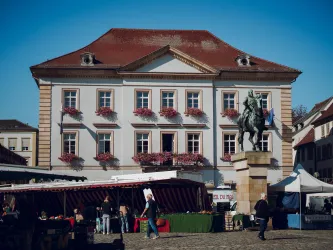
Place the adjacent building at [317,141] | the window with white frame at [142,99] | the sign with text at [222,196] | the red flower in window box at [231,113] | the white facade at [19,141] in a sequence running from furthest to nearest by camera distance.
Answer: the white facade at [19,141]
the adjacent building at [317,141]
the red flower in window box at [231,113]
the window with white frame at [142,99]
the sign with text at [222,196]

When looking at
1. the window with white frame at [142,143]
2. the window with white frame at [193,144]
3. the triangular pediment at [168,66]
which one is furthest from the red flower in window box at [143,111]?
the window with white frame at [193,144]

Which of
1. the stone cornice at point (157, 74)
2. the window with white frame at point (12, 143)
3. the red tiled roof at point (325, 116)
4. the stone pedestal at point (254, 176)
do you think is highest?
the stone cornice at point (157, 74)

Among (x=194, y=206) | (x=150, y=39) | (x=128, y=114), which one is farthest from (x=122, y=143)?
(x=194, y=206)

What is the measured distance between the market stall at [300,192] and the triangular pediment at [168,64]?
1774cm

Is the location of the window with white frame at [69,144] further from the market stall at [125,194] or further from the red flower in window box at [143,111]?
the market stall at [125,194]

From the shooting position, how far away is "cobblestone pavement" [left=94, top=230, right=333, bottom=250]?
64.6 feet

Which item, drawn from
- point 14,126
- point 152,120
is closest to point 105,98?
point 152,120

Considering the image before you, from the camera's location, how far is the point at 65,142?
46188 millimetres

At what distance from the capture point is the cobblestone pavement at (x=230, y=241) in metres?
19.7

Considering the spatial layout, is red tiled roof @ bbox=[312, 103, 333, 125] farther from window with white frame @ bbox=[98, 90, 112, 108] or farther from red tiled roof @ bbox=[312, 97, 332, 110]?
window with white frame @ bbox=[98, 90, 112, 108]

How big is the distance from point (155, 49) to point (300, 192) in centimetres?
2369

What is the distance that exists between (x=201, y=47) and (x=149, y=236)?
29.4 meters

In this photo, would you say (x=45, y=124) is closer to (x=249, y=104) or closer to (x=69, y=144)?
(x=69, y=144)

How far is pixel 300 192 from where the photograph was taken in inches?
1129
